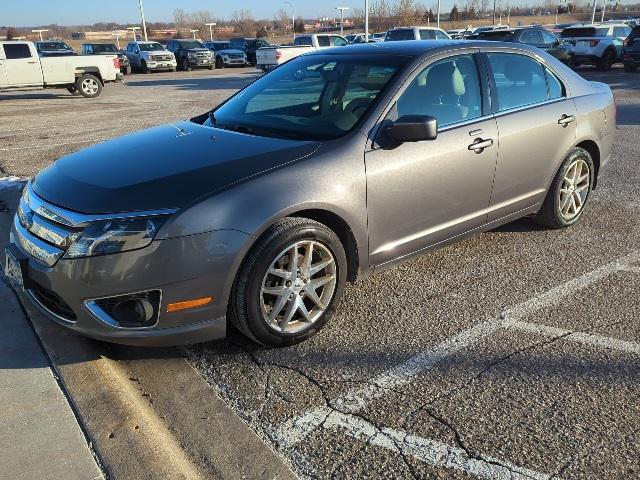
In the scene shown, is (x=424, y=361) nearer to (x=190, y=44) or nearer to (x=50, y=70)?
(x=50, y=70)

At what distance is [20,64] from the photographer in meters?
17.0

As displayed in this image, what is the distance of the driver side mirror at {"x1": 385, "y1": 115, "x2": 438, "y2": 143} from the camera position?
3.48 m

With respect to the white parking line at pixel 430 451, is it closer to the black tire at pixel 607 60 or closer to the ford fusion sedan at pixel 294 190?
the ford fusion sedan at pixel 294 190

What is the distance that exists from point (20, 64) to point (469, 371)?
58.5 ft

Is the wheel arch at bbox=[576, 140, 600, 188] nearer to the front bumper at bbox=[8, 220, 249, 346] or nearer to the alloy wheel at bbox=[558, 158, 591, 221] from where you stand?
the alloy wheel at bbox=[558, 158, 591, 221]

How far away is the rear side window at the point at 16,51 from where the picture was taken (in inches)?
662

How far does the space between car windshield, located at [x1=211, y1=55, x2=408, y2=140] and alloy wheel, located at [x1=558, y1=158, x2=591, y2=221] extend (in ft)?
6.90

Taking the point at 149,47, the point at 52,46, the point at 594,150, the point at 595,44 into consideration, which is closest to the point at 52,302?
the point at 594,150

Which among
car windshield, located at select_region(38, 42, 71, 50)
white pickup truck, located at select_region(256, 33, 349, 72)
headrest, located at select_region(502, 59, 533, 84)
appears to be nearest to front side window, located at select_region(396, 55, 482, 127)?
headrest, located at select_region(502, 59, 533, 84)

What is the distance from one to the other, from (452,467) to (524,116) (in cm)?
301

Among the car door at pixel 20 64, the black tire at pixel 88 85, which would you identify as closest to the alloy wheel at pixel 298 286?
the car door at pixel 20 64

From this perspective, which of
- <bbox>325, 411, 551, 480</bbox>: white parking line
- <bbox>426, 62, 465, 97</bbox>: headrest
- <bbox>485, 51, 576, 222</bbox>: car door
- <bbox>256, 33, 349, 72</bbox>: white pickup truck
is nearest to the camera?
<bbox>325, 411, 551, 480</bbox>: white parking line

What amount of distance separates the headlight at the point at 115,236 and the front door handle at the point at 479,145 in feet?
7.51

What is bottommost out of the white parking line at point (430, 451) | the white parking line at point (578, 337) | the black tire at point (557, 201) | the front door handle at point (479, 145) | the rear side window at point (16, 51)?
the white parking line at point (578, 337)
